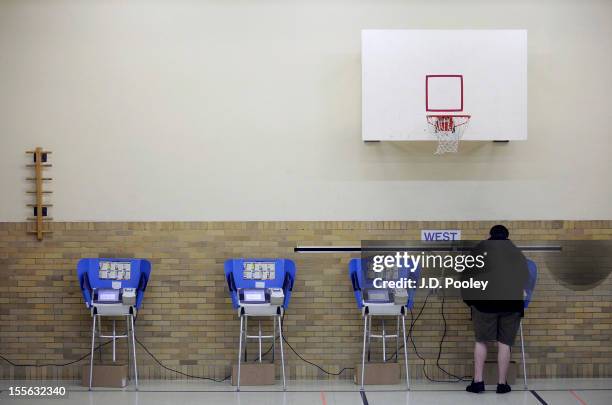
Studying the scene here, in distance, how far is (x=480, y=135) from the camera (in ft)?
24.1

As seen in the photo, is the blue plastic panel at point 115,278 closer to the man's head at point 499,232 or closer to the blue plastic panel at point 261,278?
the blue plastic panel at point 261,278

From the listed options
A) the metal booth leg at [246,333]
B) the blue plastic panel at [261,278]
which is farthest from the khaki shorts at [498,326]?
the metal booth leg at [246,333]

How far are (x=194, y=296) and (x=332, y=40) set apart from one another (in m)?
2.91

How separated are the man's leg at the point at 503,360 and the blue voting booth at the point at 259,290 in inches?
80.0

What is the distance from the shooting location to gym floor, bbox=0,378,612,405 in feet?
23.1

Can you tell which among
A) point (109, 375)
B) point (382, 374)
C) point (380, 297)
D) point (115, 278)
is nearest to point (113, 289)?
point (115, 278)

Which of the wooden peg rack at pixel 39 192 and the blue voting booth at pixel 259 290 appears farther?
the wooden peg rack at pixel 39 192

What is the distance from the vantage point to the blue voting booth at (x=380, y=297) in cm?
736

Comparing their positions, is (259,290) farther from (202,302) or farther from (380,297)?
(380,297)

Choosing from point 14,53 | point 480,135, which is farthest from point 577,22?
point 14,53

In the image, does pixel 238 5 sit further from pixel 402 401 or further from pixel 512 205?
pixel 402 401

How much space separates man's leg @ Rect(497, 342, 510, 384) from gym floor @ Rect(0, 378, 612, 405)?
158mm

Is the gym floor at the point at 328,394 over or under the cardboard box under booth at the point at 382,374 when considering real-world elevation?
under

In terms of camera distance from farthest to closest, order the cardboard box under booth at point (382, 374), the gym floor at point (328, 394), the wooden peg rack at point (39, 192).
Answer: the wooden peg rack at point (39, 192)
the cardboard box under booth at point (382, 374)
the gym floor at point (328, 394)
